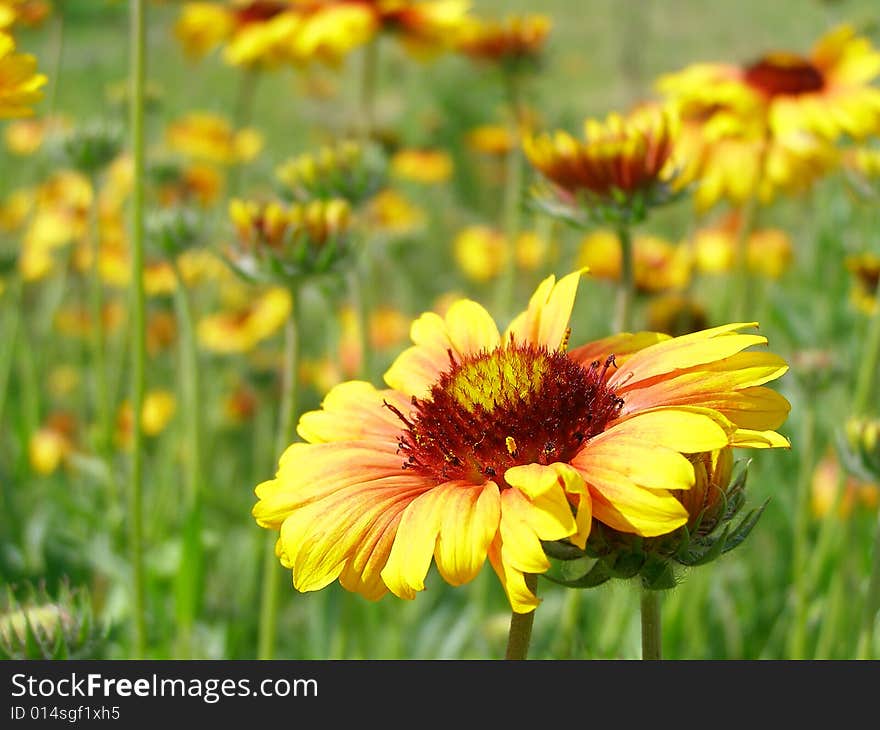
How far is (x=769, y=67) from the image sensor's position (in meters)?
1.87

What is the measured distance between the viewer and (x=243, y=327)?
270 cm

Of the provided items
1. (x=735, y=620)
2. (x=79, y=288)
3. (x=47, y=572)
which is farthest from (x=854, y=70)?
(x=79, y=288)

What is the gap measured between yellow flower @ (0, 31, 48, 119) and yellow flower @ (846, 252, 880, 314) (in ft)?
4.09

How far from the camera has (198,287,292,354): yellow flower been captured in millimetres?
2605

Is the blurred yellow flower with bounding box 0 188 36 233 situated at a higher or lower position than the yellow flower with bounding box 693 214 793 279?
higher

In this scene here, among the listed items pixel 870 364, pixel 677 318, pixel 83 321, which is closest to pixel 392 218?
pixel 83 321

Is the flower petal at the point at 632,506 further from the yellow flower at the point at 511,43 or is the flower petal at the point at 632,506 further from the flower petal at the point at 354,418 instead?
the yellow flower at the point at 511,43

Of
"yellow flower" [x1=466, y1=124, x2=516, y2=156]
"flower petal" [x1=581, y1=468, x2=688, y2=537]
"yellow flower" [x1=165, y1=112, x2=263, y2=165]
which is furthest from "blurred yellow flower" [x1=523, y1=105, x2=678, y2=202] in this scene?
"yellow flower" [x1=466, y1=124, x2=516, y2=156]

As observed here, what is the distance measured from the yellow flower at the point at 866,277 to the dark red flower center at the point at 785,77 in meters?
0.36

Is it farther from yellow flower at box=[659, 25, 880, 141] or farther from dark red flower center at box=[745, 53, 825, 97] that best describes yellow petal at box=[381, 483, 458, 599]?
dark red flower center at box=[745, 53, 825, 97]

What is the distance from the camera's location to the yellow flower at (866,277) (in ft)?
5.19

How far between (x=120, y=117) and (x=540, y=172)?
5.81 feet

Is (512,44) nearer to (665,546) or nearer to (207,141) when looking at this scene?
(207,141)

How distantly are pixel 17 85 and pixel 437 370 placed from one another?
43 centimetres
